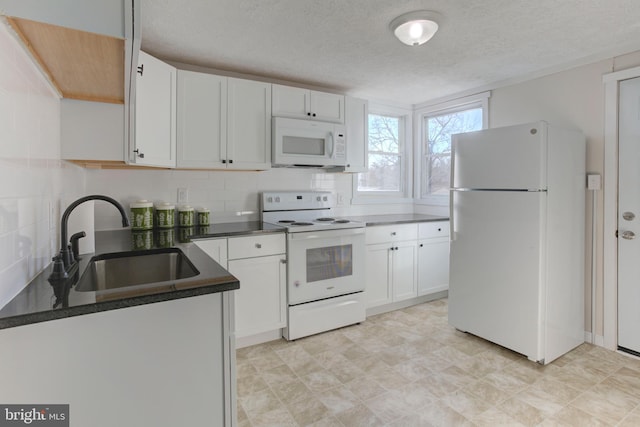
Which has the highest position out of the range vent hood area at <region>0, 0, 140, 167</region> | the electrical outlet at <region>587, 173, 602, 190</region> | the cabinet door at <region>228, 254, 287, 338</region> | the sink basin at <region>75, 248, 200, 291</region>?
the range vent hood area at <region>0, 0, 140, 167</region>

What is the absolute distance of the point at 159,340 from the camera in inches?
44.6

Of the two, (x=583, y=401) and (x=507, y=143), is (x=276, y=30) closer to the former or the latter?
(x=507, y=143)

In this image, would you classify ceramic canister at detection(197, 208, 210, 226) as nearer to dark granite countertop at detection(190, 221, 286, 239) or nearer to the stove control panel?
dark granite countertop at detection(190, 221, 286, 239)

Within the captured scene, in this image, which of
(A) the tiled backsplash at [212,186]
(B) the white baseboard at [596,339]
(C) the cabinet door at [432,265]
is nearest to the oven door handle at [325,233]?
(A) the tiled backsplash at [212,186]

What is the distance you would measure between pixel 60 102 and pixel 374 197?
10.1 feet

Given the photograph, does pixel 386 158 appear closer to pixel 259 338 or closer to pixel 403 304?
pixel 403 304

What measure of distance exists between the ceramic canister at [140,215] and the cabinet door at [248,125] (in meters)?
0.69

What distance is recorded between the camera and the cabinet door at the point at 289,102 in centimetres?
297

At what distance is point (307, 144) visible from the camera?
3.12 m

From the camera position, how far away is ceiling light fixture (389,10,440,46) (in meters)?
2.03

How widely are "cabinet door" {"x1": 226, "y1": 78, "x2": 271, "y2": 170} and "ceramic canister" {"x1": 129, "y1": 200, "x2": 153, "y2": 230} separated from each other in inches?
27.2

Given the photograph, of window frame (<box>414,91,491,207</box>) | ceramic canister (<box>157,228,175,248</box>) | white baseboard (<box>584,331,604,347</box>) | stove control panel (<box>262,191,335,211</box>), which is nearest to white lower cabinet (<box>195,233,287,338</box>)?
ceramic canister (<box>157,228,175,248</box>)

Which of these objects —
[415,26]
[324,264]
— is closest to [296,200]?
[324,264]

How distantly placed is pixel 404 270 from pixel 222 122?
2203 mm
